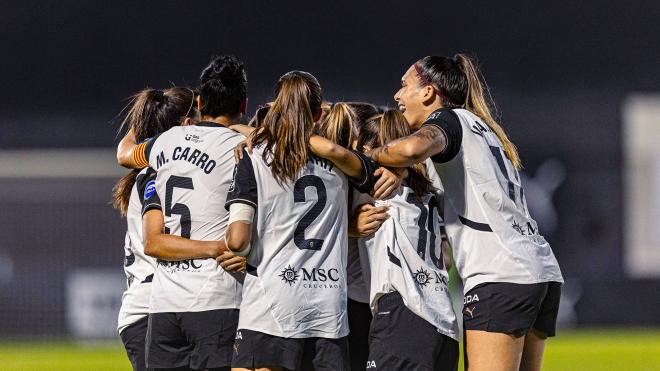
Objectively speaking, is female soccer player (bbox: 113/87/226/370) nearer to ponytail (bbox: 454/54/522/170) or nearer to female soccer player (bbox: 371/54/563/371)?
female soccer player (bbox: 371/54/563/371)

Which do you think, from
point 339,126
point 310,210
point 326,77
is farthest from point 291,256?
point 326,77

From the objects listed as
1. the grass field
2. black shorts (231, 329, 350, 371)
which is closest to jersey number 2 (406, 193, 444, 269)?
black shorts (231, 329, 350, 371)

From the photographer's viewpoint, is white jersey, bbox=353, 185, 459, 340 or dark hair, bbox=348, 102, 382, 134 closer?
white jersey, bbox=353, 185, 459, 340

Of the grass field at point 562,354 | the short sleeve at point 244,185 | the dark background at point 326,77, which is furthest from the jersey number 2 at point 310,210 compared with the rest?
the dark background at point 326,77

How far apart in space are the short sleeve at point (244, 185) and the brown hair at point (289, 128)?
8 centimetres

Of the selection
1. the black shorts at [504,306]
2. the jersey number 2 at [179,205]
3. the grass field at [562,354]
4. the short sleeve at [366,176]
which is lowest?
the grass field at [562,354]

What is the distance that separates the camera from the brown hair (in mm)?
4277

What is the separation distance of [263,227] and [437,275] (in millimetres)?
920

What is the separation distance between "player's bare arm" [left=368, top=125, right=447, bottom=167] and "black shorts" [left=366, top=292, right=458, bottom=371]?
0.65 m

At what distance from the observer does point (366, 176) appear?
4.45 m

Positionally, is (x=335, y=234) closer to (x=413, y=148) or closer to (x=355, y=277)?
(x=413, y=148)

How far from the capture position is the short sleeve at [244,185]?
422 cm

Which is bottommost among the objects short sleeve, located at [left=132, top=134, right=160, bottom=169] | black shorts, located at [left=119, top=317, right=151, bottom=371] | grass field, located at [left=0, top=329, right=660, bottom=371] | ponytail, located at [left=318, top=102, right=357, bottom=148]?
grass field, located at [left=0, top=329, right=660, bottom=371]

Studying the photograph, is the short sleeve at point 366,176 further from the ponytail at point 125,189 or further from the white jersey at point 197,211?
the ponytail at point 125,189
